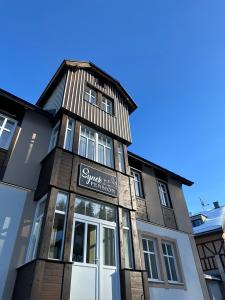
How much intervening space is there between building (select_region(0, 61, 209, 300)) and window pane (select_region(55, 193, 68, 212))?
62 millimetres

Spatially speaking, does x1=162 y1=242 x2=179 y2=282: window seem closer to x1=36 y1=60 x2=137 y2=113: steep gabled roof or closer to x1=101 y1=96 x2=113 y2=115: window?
x1=101 y1=96 x2=113 y2=115: window

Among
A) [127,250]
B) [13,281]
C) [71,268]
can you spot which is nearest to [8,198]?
[13,281]

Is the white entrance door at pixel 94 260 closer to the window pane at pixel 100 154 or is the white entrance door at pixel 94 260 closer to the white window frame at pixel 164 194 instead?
the window pane at pixel 100 154

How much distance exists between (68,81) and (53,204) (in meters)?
6.74

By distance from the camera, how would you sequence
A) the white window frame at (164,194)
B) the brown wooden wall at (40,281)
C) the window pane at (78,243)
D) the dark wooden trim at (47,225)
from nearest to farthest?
the brown wooden wall at (40,281) < the dark wooden trim at (47,225) < the window pane at (78,243) < the white window frame at (164,194)

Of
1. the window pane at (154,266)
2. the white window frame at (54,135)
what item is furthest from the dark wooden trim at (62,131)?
the window pane at (154,266)

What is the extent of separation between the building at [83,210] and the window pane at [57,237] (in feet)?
0.09

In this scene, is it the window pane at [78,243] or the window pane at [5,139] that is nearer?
the window pane at [78,243]

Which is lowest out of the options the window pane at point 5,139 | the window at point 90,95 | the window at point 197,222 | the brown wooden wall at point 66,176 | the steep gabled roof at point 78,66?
the brown wooden wall at point 66,176

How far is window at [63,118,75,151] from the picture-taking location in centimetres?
909

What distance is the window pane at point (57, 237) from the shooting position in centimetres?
633

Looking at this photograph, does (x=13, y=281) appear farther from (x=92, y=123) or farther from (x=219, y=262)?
(x=219, y=262)

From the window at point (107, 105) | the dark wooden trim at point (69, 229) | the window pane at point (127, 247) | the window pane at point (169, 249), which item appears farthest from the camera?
the window at point (107, 105)

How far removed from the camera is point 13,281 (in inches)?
243
